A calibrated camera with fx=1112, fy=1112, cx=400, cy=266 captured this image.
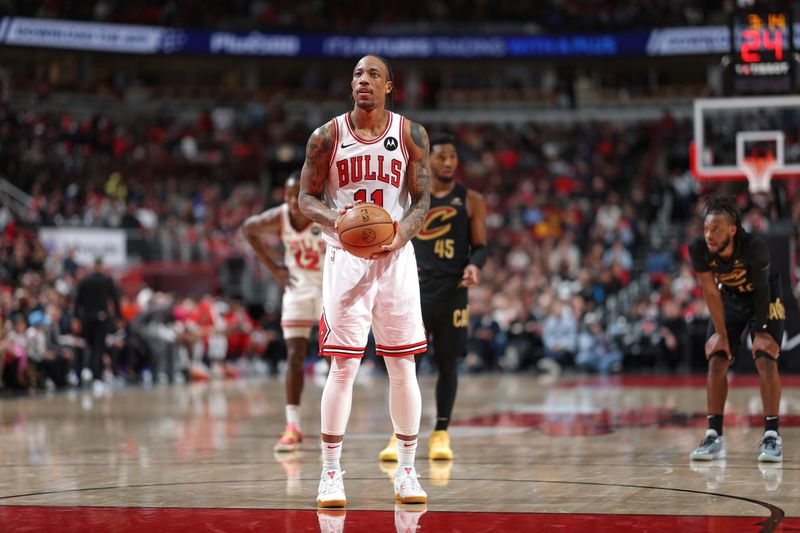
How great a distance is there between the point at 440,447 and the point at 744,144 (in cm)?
1082

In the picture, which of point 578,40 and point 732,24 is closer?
point 732,24

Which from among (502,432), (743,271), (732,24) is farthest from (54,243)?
(743,271)

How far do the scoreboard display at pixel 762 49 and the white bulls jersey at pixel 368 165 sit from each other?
1148 centimetres

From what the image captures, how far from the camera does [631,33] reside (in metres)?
34.6

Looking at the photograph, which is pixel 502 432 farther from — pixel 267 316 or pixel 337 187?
pixel 267 316

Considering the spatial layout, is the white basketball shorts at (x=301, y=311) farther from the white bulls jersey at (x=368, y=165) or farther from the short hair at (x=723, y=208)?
the short hair at (x=723, y=208)

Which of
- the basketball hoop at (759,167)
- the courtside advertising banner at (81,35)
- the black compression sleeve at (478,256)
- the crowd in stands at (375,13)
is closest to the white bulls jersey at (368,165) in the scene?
the black compression sleeve at (478,256)

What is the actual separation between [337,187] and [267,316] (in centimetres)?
1682

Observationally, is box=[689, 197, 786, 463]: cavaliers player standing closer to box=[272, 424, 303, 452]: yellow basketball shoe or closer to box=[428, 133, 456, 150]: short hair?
box=[428, 133, 456, 150]: short hair

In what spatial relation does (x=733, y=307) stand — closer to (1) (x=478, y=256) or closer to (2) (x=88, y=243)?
(1) (x=478, y=256)

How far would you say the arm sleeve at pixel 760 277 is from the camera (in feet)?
24.6

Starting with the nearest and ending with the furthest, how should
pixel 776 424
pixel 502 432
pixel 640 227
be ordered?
pixel 776 424, pixel 502 432, pixel 640 227

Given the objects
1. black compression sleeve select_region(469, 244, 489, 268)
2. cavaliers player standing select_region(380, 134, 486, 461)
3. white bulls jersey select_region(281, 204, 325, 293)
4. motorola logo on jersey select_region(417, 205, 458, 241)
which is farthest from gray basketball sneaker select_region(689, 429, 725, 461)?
white bulls jersey select_region(281, 204, 325, 293)

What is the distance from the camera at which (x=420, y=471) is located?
7199 mm
